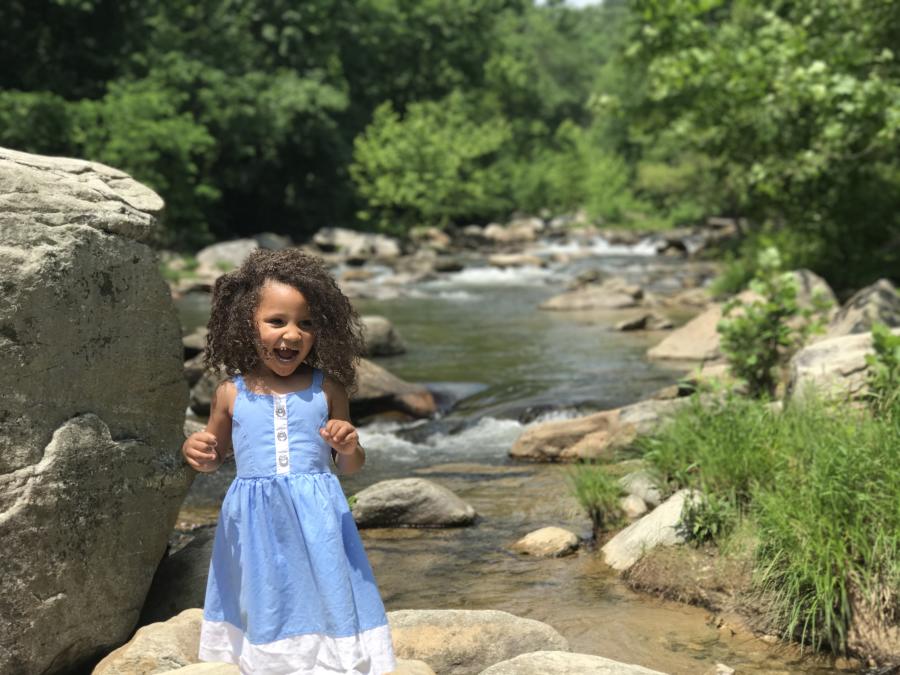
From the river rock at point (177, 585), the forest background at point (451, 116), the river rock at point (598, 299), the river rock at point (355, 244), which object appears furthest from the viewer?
the river rock at point (355, 244)

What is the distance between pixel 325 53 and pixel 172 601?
35.1m

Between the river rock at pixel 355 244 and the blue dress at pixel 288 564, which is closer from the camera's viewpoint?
the blue dress at pixel 288 564

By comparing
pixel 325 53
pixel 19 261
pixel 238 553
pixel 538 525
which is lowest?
pixel 538 525

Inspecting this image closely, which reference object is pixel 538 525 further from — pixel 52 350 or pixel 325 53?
pixel 325 53

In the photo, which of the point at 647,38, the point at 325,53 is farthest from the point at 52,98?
the point at 647,38

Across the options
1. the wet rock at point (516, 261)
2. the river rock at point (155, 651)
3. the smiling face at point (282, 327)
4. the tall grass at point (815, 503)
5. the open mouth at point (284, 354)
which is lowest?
the wet rock at point (516, 261)

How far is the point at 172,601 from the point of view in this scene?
4.85 meters

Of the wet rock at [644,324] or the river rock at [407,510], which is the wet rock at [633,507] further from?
the wet rock at [644,324]

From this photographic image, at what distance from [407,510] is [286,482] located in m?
3.66

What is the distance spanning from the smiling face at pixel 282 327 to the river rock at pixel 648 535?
9.66 ft

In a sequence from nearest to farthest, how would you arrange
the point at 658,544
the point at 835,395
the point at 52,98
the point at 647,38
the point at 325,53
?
the point at 658,544
the point at 835,395
the point at 647,38
the point at 52,98
the point at 325,53

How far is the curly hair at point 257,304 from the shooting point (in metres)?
3.39

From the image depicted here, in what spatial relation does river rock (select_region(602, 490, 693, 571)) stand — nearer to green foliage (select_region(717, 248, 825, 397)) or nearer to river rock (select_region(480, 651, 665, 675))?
river rock (select_region(480, 651, 665, 675))

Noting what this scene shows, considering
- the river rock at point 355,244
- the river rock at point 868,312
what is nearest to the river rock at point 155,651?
the river rock at point 868,312
